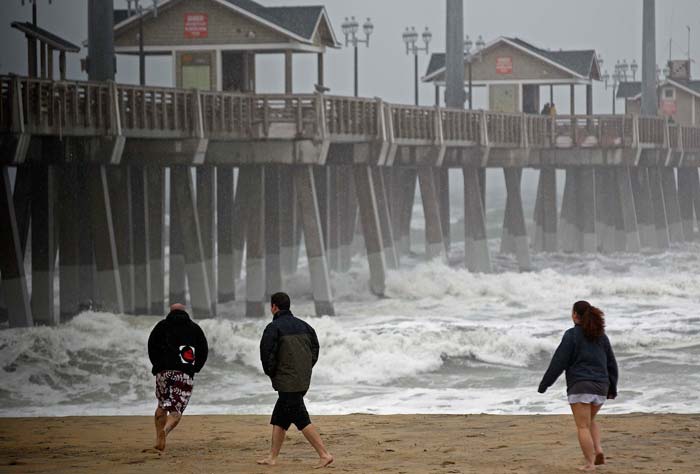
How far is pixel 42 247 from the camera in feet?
100

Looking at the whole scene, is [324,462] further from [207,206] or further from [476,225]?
[476,225]

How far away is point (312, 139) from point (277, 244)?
224 inches

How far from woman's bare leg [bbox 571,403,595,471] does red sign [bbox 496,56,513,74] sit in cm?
4751

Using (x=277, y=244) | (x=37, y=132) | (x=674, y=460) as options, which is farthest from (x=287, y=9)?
(x=674, y=460)

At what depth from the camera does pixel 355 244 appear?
60.4 m

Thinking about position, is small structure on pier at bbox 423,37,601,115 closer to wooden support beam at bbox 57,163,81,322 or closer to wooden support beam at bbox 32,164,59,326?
wooden support beam at bbox 57,163,81,322

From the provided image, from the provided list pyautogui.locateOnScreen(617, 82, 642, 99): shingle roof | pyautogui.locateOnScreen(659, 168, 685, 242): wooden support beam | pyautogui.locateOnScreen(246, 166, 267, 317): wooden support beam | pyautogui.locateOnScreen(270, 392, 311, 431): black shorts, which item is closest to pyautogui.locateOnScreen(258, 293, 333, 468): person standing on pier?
pyautogui.locateOnScreen(270, 392, 311, 431): black shorts

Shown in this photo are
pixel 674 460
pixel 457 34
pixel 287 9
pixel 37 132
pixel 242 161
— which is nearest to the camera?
pixel 674 460

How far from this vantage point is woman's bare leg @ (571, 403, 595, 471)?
1328 cm

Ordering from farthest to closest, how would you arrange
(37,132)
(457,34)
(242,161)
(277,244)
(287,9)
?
(457,34), (287,9), (277,244), (242,161), (37,132)

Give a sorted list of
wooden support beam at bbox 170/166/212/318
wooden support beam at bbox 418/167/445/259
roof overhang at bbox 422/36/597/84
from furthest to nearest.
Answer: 1. roof overhang at bbox 422/36/597/84
2. wooden support beam at bbox 418/167/445/259
3. wooden support beam at bbox 170/166/212/318

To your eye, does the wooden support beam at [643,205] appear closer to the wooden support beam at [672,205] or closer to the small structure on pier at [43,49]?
the wooden support beam at [672,205]

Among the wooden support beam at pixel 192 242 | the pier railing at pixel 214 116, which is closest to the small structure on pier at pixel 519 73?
the pier railing at pixel 214 116

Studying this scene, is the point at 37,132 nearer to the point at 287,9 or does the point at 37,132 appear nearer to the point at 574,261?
the point at 287,9
